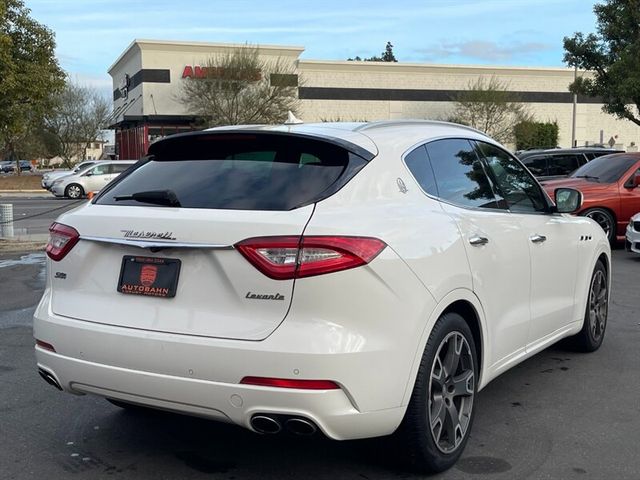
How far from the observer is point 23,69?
15.5 metres

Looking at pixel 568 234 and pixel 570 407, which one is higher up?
pixel 568 234

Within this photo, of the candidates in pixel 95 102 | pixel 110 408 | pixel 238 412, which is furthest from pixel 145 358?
pixel 95 102

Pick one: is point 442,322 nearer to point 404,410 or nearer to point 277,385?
point 404,410

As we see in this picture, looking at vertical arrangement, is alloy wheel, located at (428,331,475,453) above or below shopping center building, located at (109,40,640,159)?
below

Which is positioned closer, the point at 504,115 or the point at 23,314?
the point at 23,314

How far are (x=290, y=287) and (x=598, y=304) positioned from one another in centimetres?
383

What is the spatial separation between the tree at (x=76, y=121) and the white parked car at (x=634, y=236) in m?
53.5

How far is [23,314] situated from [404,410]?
5.61m

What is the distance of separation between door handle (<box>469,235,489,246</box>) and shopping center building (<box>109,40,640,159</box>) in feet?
152

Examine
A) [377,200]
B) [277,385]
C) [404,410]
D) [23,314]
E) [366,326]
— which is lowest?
[23,314]

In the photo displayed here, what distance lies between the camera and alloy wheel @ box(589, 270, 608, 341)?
5.77 meters

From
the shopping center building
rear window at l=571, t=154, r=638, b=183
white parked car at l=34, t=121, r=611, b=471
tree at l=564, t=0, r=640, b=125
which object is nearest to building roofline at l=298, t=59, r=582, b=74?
the shopping center building

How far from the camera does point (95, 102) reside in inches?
2452

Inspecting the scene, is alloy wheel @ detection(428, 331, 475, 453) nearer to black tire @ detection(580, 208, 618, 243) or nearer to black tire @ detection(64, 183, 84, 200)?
black tire @ detection(580, 208, 618, 243)
